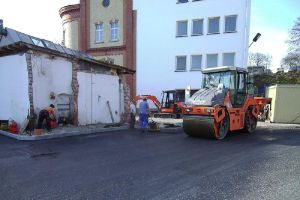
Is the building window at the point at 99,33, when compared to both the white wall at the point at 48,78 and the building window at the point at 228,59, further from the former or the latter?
the white wall at the point at 48,78

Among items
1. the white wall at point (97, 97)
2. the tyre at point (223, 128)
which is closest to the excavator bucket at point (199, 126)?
the tyre at point (223, 128)

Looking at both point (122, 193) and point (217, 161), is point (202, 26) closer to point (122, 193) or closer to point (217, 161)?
point (217, 161)

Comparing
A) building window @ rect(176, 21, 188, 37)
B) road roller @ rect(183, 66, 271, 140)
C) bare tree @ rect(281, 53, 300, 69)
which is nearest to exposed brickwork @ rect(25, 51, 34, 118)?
road roller @ rect(183, 66, 271, 140)

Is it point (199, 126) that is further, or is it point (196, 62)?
point (196, 62)

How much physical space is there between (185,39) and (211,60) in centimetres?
317

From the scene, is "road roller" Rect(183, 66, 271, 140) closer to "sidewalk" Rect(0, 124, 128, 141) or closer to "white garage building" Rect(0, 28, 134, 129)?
"sidewalk" Rect(0, 124, 128, 141)

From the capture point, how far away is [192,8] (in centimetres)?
3008

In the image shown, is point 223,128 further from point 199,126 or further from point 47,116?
point 47,116

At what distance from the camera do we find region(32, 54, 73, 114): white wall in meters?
15.3

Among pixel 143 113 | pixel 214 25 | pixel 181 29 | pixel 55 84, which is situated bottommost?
pixel 143 113

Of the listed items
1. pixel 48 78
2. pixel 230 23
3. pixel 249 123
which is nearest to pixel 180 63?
pixel 230 23

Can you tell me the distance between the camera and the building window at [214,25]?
2912 cm

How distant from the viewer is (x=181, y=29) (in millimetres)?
30750

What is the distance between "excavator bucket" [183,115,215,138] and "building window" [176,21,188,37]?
17.9 metres
